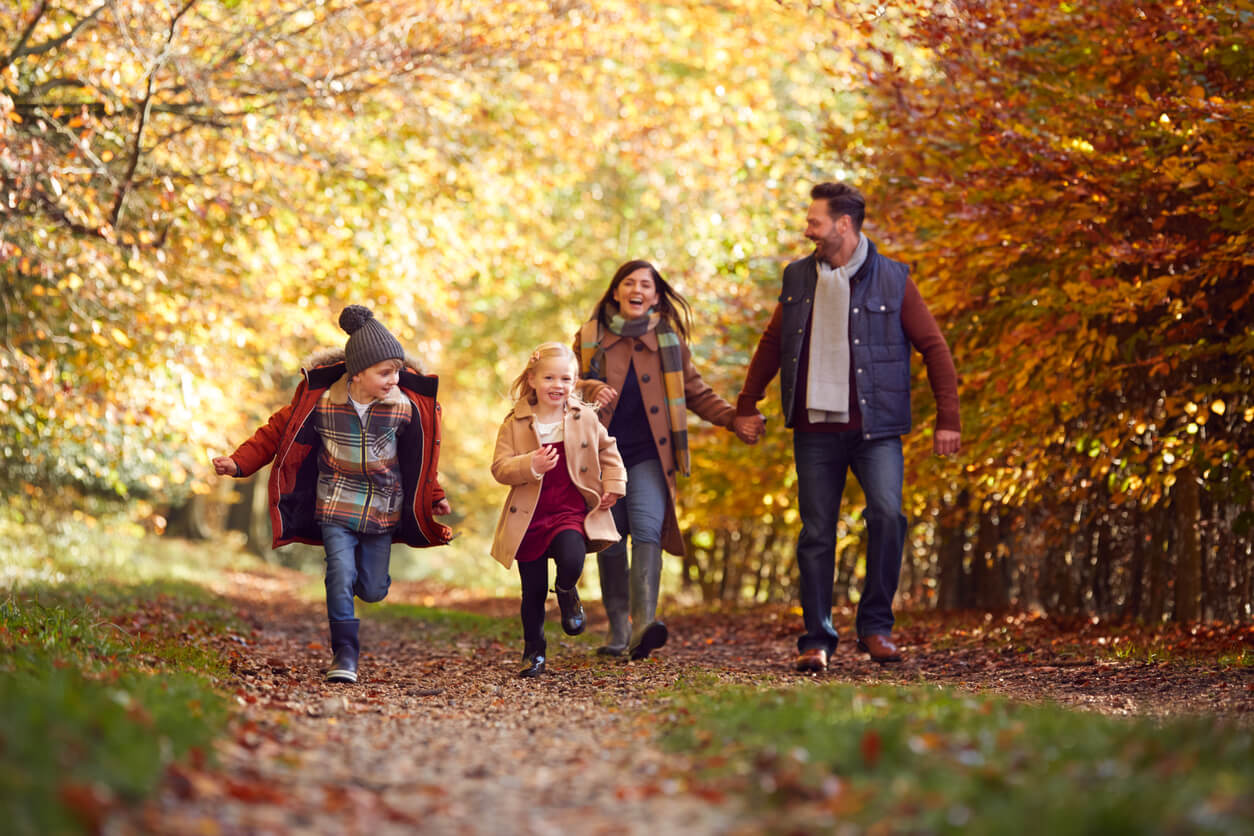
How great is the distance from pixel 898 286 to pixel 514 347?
13.3 metres

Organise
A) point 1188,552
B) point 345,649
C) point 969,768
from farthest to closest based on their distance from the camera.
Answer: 1. point 1188,552
2. point 345,649
3. point 969,768

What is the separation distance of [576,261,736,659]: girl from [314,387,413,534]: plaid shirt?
1219 mm

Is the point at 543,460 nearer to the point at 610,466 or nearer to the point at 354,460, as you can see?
the point at 610,466

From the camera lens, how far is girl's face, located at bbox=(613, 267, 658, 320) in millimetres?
6703

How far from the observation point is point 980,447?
26.2 feet

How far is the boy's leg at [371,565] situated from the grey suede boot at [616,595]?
131 centimetres

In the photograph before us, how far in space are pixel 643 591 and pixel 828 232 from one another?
211 cm

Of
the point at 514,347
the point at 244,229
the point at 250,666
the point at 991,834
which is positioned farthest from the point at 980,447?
the point at 514,347

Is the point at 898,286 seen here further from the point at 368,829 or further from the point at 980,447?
the point at 368,829

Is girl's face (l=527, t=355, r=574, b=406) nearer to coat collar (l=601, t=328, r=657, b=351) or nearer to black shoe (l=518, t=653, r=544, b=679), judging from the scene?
coat collar (l=601, t=328, r=657, b=351)

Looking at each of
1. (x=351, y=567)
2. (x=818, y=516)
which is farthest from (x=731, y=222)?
(x=351, y=567)

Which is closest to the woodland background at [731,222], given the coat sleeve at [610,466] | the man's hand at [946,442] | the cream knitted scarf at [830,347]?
the cream knitted scarf at [830,347]

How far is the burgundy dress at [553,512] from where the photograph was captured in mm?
5977

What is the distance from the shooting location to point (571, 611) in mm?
6199
